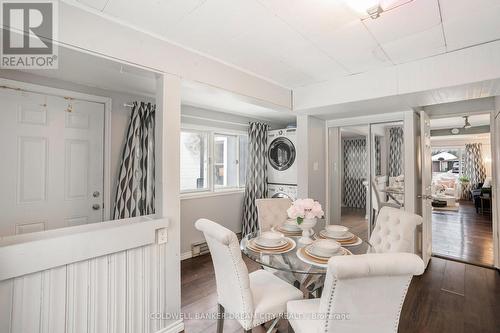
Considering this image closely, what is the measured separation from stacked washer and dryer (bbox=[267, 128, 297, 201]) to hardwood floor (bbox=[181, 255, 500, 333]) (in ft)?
5.08

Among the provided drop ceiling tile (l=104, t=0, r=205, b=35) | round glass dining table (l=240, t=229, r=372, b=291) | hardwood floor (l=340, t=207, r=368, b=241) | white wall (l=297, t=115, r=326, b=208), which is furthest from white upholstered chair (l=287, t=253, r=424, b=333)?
hardwood floor (l=340, t=207, r=368, b=241)

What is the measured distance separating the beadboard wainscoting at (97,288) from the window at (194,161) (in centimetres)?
185

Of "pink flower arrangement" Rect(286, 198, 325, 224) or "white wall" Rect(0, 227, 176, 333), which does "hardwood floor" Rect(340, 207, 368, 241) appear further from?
"white wall" Rect(0, 227, 176, 333)

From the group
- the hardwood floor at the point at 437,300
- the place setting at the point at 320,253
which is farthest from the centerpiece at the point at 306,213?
the hardwood floor at the point at 437,300

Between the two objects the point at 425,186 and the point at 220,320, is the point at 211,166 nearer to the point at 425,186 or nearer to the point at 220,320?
the point at 220,320

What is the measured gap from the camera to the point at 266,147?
4.46m

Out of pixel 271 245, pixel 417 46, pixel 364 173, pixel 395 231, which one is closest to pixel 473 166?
pixel 364 173

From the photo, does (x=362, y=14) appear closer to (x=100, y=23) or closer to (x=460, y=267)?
(x=100, y=23)

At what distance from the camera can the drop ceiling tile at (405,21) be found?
1.46 meters

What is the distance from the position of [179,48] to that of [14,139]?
171 cm

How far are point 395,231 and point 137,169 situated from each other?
2.77 metres

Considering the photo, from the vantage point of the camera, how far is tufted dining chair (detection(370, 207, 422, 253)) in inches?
71.7

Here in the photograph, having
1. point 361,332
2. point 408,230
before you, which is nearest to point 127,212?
point 361,332

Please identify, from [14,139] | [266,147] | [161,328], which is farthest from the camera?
[266,147]
